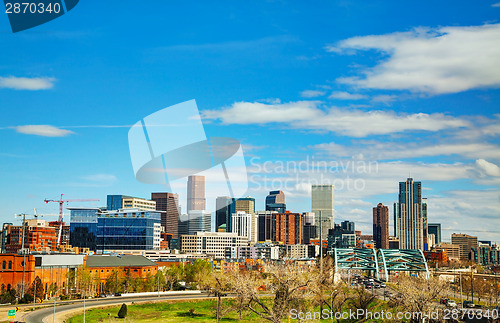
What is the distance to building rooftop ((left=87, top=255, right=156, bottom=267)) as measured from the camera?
10959 centimetres

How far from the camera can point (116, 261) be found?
375 ft

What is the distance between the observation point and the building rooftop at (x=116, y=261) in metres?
110

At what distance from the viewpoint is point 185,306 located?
282ft

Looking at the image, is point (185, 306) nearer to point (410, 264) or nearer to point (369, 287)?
point (369, 287)

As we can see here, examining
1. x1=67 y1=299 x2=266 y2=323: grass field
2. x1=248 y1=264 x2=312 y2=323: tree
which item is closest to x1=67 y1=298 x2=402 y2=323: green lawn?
x1=67 y1=299 x2=266 y2=323: grass field

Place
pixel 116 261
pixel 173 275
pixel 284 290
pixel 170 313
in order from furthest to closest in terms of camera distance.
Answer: pixel 173 275, pixel 116 261, pixel 170 313, pixel 284 290

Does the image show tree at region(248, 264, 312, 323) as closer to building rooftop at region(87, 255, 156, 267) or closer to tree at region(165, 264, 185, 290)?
tree at region(165, 264, 185, 290)

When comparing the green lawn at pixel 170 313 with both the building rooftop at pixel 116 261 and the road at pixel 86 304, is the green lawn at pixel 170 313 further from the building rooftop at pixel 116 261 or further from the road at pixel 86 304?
the building rooftop at pixel 116 261

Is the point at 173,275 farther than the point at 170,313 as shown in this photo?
Yes

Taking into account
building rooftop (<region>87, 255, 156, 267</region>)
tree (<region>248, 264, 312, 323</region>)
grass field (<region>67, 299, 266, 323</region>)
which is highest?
tree (<region>248, 264, 312, 323</region>)

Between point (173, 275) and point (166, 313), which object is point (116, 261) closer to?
point (173, 275)

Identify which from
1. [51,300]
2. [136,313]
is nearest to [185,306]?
[136,313]

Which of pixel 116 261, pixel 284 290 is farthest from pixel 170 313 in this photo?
pixel 116 261

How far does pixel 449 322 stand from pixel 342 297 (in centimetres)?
1368
